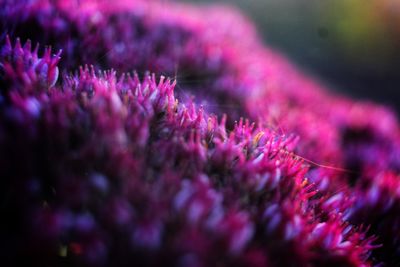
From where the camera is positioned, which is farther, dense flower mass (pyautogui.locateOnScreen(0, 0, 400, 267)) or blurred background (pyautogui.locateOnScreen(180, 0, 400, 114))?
blurred background (pyautogui.locateOnScreen(180, 0, 400, 114))

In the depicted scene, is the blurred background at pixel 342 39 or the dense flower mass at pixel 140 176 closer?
the dense flower mass at pixel 140 176

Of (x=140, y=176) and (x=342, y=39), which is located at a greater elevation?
(x=342, y=39)

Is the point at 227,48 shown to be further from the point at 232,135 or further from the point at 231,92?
the point at 232,135

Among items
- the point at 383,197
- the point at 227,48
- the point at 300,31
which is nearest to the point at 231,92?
the point at 227,48

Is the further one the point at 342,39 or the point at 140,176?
the point at 342,39
